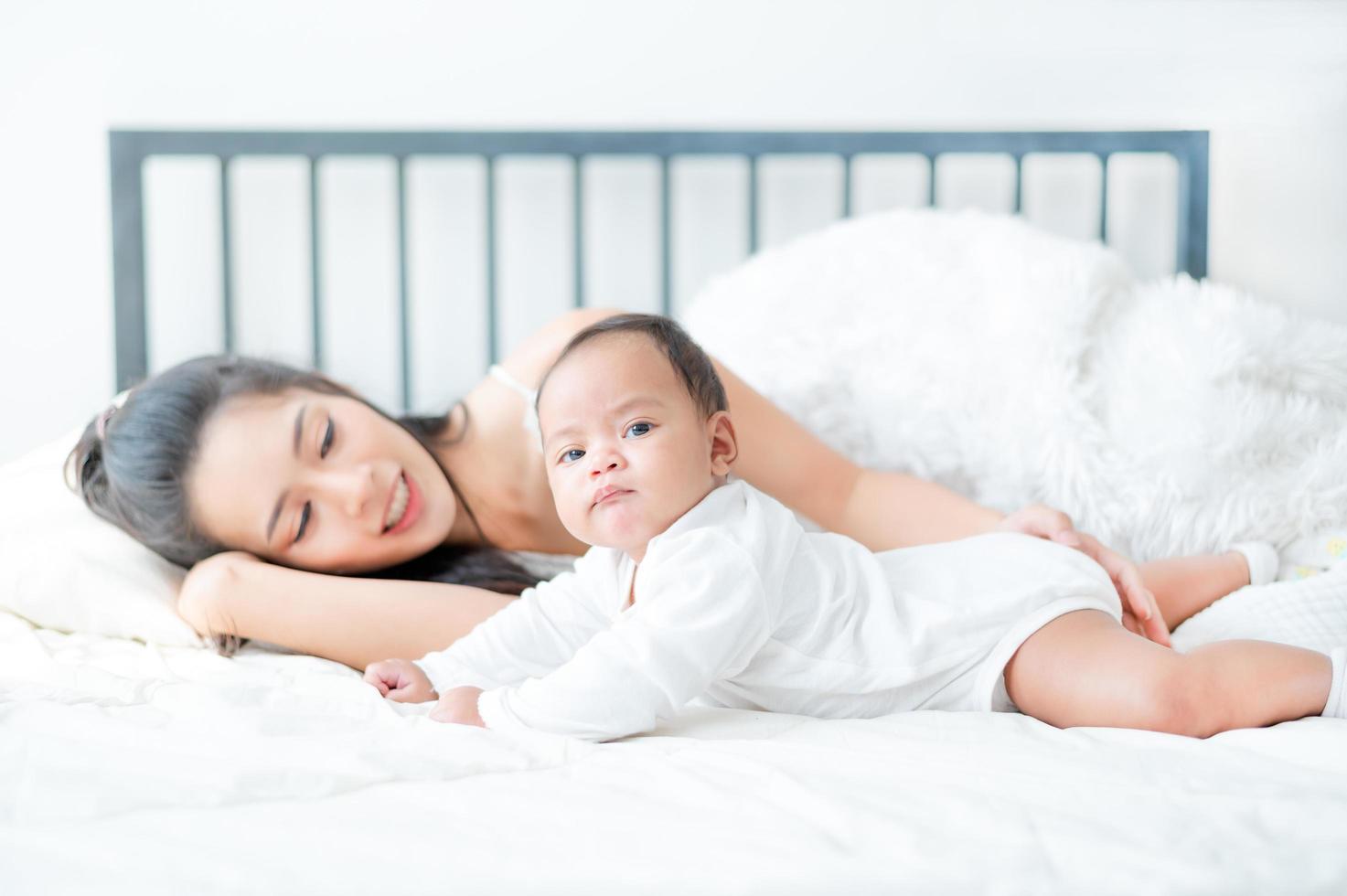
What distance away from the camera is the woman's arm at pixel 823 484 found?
119cm

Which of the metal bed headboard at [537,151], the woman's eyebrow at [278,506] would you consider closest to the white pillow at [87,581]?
the woman's eyebrow at [278,506]

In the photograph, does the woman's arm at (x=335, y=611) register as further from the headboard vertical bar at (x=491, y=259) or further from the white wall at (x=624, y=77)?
the white wall at (x=624, y=77)

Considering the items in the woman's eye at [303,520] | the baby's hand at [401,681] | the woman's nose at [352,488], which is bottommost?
the baby's hand at [401,681]

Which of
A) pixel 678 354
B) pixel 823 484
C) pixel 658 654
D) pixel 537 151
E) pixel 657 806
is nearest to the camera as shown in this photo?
pixel 657 806

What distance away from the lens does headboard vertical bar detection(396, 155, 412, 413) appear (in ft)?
5.62

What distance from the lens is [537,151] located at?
5.64 feet

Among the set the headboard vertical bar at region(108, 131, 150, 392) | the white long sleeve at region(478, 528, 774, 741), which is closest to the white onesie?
the white long sleeve at region(478, 528, 774, 741)

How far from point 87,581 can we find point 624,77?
3.83ft

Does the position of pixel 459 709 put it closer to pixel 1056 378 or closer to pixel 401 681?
pixel 401 681

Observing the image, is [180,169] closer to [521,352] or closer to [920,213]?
[521,352]

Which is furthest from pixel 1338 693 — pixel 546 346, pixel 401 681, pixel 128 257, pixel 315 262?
pixel 128 257

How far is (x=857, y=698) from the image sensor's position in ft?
2.86

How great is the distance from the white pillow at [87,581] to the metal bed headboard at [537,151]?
61 centimetres

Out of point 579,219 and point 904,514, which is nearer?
point 904,514
